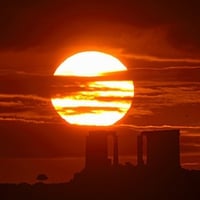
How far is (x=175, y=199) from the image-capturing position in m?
155

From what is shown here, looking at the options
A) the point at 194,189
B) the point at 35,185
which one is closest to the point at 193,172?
the point at 194,189

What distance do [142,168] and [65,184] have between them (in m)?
10.7

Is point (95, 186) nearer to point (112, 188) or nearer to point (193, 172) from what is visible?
point (112, 188)

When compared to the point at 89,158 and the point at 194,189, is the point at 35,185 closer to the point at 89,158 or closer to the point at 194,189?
the point at 89,158

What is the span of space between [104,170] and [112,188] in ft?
7.80

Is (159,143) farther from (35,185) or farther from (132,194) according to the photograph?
(35,185)

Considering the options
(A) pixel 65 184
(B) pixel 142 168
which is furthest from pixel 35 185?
(B) pixel 142 168

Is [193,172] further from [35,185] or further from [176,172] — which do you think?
[35,185]

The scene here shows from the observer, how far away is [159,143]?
157000 millimetres

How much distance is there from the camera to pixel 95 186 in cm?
15512

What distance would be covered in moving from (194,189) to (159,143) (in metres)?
6.62

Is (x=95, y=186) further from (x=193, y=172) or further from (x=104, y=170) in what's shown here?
(x=193, y=172)

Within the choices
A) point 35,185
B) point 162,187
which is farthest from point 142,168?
point 35,185

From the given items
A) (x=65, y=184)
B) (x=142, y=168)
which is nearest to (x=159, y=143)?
(x=142, y=168)
